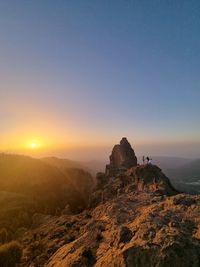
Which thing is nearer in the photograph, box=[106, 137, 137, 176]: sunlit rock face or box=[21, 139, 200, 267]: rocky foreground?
box=[21, 139, 200, 267]: rocky foreground

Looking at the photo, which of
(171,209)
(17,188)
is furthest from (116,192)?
(17,188)

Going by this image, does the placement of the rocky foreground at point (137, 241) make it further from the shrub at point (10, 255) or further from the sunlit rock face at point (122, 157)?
the sunlit rock face at point (122, 157)

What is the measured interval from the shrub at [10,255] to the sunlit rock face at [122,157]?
7562cm

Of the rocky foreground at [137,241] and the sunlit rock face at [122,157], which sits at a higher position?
the sunlit rock face at [122,157]

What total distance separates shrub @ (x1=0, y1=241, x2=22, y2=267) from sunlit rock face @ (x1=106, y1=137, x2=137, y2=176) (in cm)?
7562

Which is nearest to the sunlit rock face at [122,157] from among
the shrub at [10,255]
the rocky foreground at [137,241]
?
the shrub at [10,255]

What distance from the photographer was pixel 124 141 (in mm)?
150250

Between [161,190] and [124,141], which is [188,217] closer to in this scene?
[161,190]

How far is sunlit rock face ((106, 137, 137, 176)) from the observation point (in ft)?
451

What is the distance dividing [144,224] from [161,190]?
3151cm

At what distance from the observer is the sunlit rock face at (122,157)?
451ft

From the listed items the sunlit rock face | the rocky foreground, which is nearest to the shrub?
the rocky foreground

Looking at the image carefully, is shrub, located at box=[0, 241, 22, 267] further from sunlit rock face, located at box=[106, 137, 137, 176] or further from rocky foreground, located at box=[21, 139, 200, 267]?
sunlit rock face, located at box=[106, 137, 137, 176]

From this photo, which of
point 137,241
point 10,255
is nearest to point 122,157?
point 10,255
